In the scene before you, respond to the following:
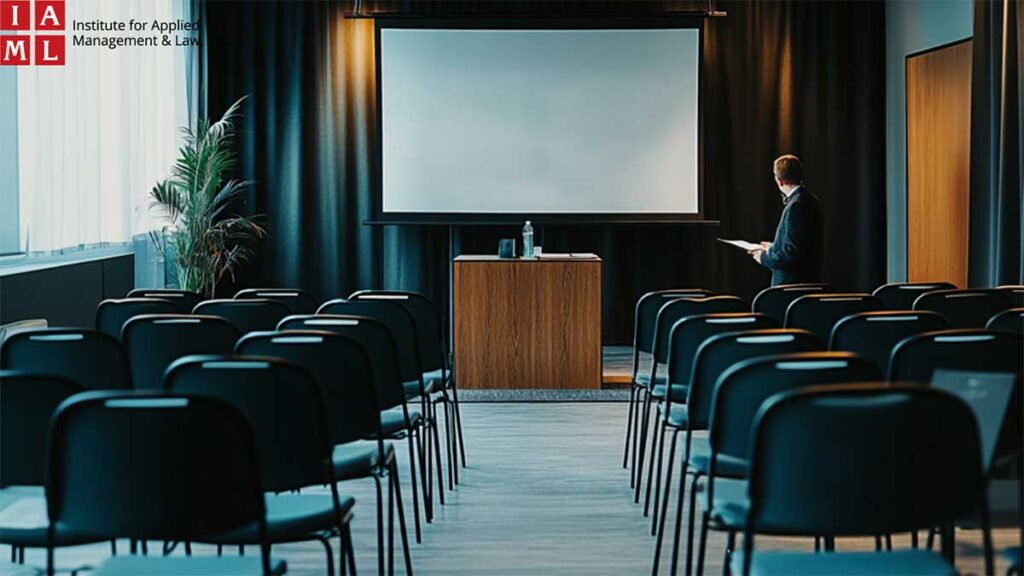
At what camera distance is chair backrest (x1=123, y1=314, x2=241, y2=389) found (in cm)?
416

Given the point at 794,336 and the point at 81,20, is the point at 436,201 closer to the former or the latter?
the point at 81,20

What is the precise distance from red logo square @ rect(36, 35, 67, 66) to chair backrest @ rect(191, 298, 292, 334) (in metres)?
2.72

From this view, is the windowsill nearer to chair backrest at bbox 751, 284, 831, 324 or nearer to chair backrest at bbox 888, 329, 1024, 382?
chair backrest at bbox 751, 284, 831, 324

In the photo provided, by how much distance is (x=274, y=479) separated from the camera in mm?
3127

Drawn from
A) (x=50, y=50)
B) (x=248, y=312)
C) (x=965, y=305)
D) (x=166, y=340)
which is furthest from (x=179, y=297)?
(x=965, y=305)

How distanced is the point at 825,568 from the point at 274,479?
4.67ft

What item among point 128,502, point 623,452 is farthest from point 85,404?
point 623,452

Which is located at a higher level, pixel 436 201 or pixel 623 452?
pixel 436 201

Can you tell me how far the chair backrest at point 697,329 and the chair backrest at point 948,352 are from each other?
858 millimetres

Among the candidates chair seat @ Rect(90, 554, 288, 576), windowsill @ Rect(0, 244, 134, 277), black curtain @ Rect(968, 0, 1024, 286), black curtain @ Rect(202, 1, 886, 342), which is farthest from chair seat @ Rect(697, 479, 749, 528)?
black curtain @ Rect(202, 1, 886, 342)

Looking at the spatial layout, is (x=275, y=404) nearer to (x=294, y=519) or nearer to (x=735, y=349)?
(x=294, y=519)

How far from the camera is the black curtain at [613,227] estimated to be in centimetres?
1047

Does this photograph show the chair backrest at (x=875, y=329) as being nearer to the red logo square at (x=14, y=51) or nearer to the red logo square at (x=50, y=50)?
the red logo square at (x=14, y=51)

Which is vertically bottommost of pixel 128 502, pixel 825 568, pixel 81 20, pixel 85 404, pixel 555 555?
pixel 555 555
